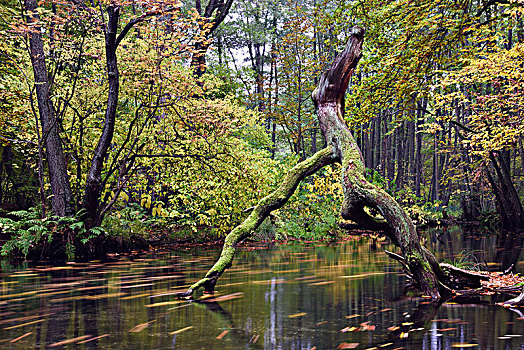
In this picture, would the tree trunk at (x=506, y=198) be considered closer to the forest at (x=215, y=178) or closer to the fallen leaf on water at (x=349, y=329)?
the forest at (x=215, y=178)

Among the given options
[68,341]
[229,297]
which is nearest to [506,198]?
[229,297]

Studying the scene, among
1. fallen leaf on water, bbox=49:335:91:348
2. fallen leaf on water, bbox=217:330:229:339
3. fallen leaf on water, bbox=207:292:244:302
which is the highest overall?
fallen leaf on water, bbox=207:292:244:302

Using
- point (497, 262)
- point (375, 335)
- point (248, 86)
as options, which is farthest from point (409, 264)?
point (248, 86)

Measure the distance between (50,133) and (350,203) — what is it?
986 centimetres

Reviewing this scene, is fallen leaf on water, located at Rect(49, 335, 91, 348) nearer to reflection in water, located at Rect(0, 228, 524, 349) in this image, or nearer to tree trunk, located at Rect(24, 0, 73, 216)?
reflection in water, located at Rect(0, 228, 524, 349)

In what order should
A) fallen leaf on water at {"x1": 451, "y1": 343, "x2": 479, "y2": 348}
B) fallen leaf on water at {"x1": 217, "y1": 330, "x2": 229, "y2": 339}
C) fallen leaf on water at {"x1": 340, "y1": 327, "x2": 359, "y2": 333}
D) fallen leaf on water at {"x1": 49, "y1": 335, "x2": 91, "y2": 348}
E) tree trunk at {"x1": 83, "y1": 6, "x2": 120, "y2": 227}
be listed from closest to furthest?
fallen leaf on water at {"x1": 451, "y1": 343, "x2": 479, "y2": 348}
fallen leaf on water at {"x1": 49, "y1": 335, "x2": 91, "y2": 348}
fallen leaf on water at {"x1": 217, "y1": 330, "x2": 229, "y2": 339}
fallen leaf on water at {"x1": 340, "y1": 327, "x2": 359, "y2": 333}
tree trunk at {"x1": 83, "y1": 6, "x2": 120, "y2": 227}

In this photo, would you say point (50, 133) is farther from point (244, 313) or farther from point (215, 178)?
point (244, 313)

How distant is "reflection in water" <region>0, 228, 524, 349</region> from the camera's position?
4.41 meters

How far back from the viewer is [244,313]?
18.8 ft

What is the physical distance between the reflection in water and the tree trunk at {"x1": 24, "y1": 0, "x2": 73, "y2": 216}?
3.31m

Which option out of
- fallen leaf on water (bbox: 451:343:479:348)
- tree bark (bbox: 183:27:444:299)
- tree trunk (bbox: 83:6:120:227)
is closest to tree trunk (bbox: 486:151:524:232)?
tree bark (bbox: 183:27:444:299)

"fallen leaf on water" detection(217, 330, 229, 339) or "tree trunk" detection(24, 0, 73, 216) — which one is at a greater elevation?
"tree trunk" detection(24, 0, 73, 216)

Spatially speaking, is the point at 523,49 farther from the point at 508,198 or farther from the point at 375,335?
the point at 508,198

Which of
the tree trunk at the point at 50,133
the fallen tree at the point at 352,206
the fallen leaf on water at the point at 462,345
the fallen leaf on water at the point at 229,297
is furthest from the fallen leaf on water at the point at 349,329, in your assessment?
the tree trunk at the point at 50,133
